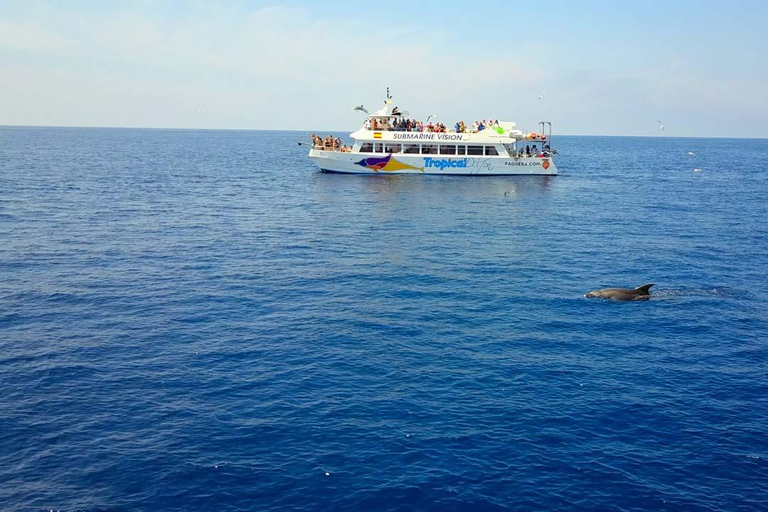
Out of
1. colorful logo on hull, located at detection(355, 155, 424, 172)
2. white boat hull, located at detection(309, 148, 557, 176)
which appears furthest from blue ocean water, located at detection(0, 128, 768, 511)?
white boat hull, located at detection(309, 148, 557, 176)

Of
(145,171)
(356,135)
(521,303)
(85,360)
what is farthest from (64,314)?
(145,171)

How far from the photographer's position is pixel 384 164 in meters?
95.7

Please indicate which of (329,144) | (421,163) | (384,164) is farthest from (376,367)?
(329,144)

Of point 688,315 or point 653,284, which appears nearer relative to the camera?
point 688,315

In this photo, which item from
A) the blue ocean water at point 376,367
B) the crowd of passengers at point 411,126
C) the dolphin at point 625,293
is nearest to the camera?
the blue ocean water at point 376,367

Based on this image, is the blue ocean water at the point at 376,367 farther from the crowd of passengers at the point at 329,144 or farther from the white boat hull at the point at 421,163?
the crowd of passengers at the point at 329,144

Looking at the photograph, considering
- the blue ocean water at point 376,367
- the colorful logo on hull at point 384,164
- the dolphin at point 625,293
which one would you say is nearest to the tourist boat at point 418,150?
the colorful logo on hull at point 384,164

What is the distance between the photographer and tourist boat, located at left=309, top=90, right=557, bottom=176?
310 feet

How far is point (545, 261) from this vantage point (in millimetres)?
47719

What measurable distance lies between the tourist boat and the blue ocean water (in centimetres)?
3748

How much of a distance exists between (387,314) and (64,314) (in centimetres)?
1709

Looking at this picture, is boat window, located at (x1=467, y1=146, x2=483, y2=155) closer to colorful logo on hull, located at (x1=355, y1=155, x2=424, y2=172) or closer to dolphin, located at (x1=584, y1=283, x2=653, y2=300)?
colorful logo on hull, located at (x1=355, y1=155, x2=424, y2=172)

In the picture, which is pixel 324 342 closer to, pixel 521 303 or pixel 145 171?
pixel 521 303

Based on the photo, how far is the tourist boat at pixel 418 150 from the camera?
94.6 metres
